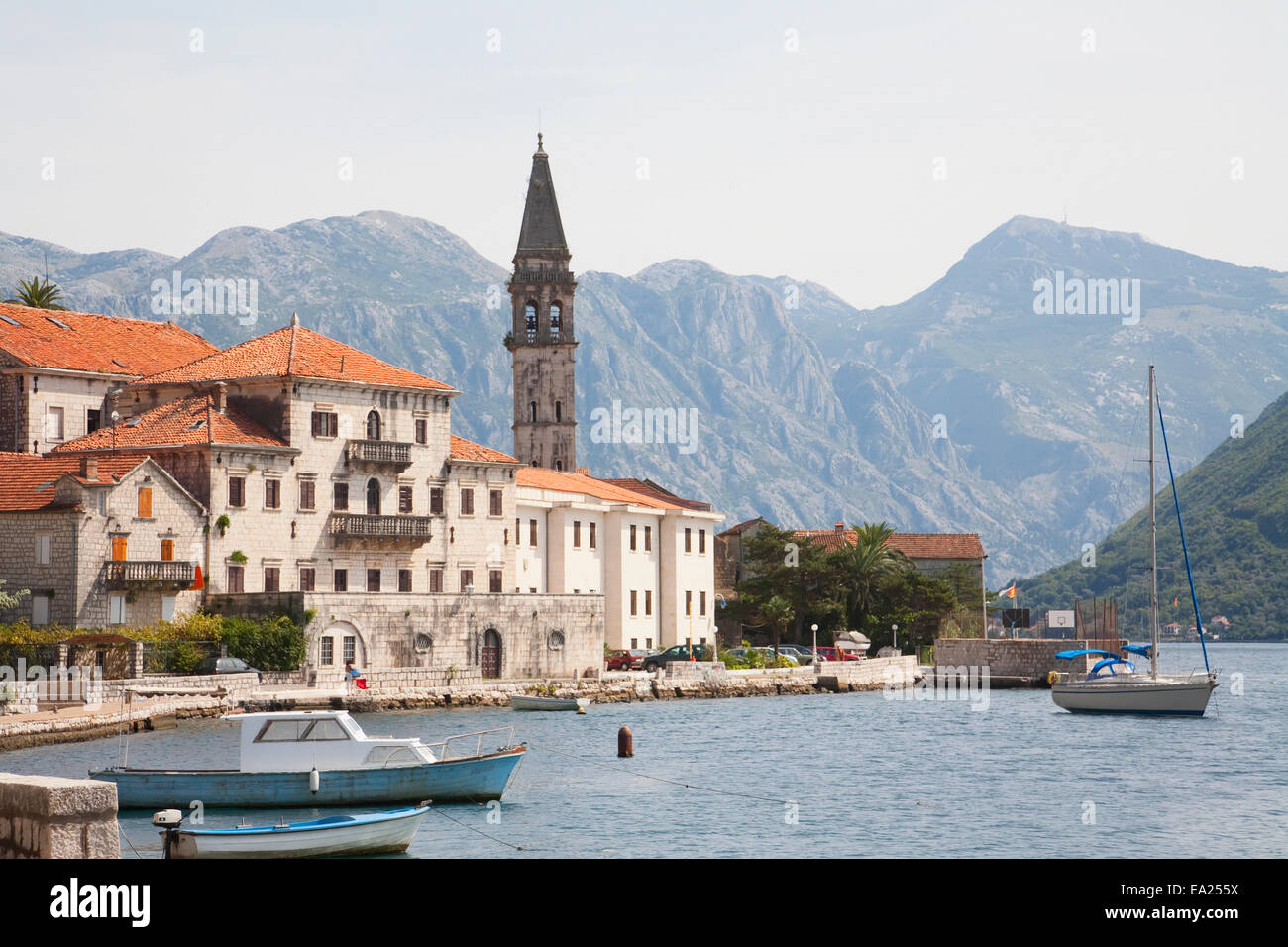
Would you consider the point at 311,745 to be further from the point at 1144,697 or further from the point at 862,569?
the point at 862,569

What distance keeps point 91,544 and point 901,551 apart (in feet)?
204

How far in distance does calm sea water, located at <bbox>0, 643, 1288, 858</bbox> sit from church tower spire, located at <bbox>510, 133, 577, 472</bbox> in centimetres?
3906

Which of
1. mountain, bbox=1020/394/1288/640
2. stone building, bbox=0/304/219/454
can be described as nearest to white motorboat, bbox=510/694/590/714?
stone building, bbox=0/304/219/454

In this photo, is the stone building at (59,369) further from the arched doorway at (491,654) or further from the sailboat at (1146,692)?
the sailboat at (1146,692)

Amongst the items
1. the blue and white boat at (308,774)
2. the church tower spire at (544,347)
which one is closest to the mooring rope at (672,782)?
the blue and white boat at (308,774)

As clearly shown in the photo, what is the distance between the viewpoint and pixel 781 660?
8706 centimetres

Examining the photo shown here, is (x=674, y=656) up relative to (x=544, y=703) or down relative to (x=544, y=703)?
up

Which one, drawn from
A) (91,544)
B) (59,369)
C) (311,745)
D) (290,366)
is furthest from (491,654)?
(311,745)

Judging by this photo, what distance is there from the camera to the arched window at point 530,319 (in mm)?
109294

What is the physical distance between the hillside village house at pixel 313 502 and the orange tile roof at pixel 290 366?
0.13m

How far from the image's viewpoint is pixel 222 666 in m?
59.6

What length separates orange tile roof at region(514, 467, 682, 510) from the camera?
278 ft

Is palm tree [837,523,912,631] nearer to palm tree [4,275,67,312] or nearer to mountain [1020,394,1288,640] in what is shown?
palm tree [4,275,67,312]
